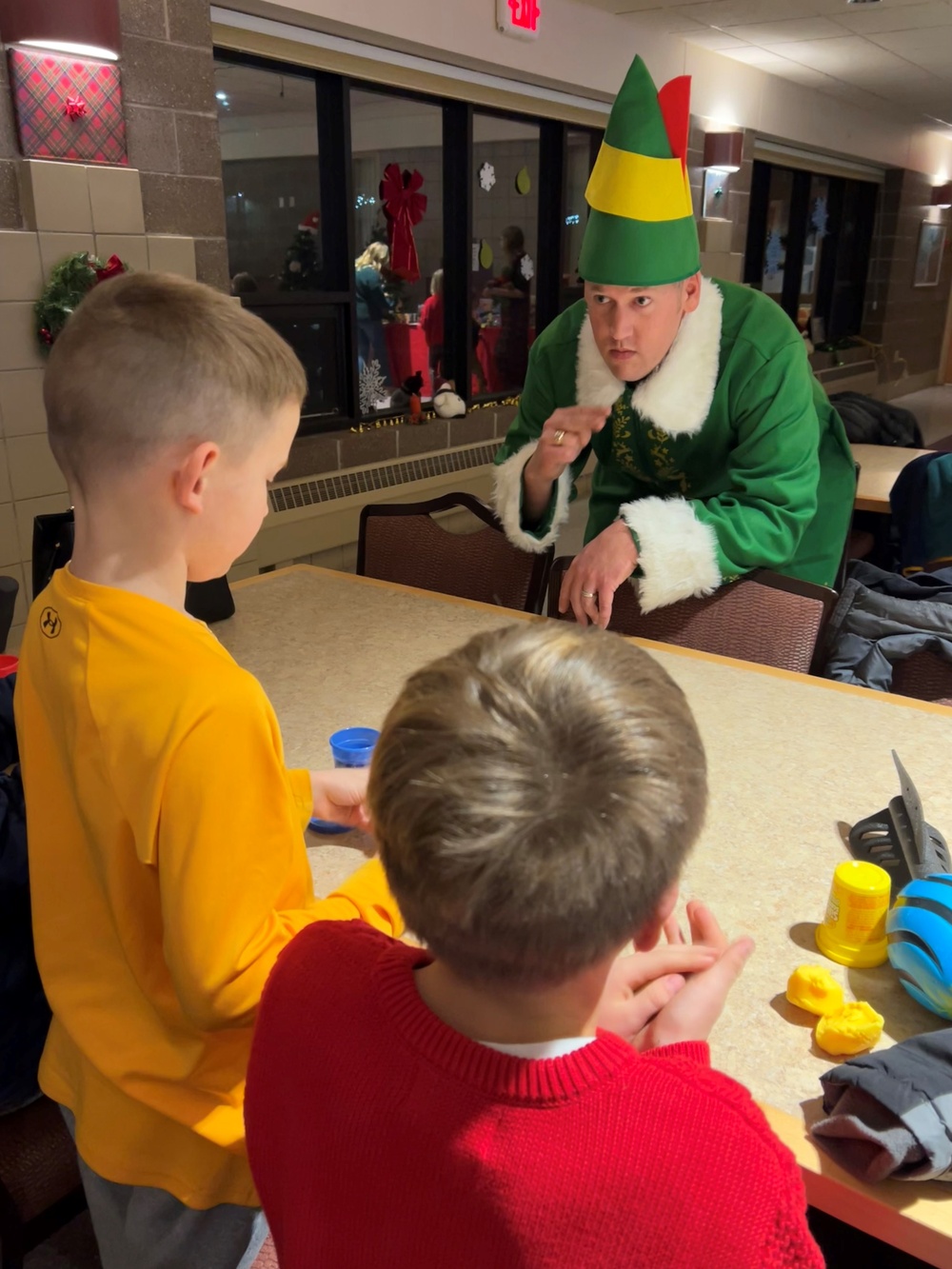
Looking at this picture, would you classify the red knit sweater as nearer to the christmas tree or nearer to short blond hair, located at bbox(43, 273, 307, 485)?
short blond hair, located at bbox(43, 273, 307, 485)

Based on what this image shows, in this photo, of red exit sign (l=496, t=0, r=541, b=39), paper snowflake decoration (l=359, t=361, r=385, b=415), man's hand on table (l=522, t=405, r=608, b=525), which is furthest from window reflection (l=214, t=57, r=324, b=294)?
man's hand on table (l=522, t=405, r=608, b=525)

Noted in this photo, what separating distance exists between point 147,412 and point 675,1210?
2.25ft

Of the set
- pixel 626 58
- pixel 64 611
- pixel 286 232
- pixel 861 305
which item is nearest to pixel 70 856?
pixel 64 611

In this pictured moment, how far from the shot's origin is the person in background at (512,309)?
4895 mm

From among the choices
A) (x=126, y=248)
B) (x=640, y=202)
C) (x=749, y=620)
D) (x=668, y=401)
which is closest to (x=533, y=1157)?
(x=749, y=620)

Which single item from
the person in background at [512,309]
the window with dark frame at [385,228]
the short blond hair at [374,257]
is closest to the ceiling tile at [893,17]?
the window with dark frame at [385,228]

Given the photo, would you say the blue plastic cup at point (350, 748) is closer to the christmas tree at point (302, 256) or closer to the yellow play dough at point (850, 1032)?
the yellow play dough at point (850, 1032)

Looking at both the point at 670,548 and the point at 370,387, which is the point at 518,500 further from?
the point at 370,387

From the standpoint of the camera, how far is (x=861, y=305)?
344 inches

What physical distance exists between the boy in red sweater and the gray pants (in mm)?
384

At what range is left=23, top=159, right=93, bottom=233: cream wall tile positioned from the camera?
8.11 ft

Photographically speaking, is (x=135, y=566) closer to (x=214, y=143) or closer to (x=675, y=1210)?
(x=675, y=1210)

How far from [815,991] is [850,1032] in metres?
0.06

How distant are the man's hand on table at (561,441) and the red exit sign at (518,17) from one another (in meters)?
2.84
